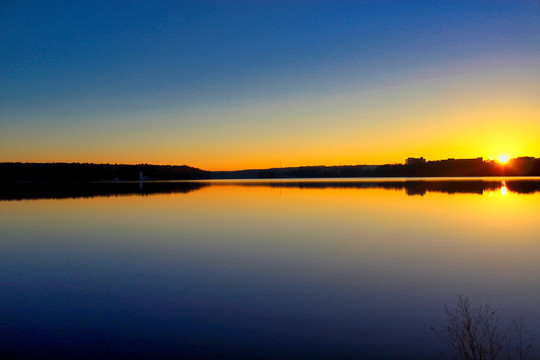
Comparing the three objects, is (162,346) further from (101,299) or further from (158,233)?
(158,233)

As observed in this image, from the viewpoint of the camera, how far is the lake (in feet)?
23.1

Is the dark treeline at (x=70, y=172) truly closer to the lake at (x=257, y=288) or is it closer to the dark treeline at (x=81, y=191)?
the dark treeline at (x=81, y=191)

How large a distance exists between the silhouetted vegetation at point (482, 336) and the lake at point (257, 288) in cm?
24

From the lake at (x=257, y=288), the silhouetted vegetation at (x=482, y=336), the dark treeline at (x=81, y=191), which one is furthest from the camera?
the dark treeline at (x=81, y=191)

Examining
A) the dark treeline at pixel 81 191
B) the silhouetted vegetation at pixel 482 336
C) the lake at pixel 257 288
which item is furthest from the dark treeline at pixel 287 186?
the silhouetted vegetation at pixel 482 336

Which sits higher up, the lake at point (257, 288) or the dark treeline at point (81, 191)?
the dark treeline at point (81, 191)

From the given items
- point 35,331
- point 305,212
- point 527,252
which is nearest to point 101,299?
point 35,331

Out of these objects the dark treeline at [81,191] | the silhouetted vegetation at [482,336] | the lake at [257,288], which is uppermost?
the dark treeline at [81,191]

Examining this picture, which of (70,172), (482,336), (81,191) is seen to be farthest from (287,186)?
(70,172)

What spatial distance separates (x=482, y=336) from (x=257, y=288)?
5.37m

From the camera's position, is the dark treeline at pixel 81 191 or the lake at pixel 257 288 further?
the dark treeline at pixel 81 191

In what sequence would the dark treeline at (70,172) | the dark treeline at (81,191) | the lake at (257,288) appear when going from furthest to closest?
the dark treeline at (70,172) → the dark treeline at (81,191) → the lake at (257,288)

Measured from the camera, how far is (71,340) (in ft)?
Answer: 23.5

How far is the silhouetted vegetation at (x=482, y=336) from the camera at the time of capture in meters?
6.59
